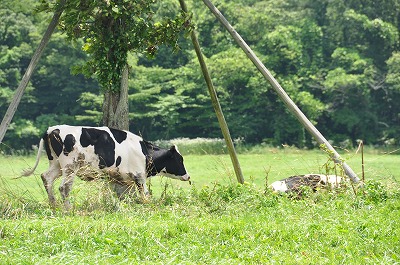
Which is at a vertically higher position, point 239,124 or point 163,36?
point 163,36

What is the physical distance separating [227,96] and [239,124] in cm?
187

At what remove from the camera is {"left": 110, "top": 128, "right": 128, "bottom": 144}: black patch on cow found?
1327 cm

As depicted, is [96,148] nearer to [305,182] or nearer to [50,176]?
[50,176]

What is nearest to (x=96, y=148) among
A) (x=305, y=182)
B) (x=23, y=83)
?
(x=23, y=83)

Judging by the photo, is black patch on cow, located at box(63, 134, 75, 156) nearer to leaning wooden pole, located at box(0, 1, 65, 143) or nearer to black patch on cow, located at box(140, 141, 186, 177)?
leaning wooden pole, located at box(0, 1, 65, 143)

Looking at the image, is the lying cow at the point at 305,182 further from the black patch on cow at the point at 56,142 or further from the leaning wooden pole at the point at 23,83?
the leaning wooden pole at the point at 23,83

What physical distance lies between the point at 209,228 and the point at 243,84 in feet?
140

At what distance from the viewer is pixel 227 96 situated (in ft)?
167

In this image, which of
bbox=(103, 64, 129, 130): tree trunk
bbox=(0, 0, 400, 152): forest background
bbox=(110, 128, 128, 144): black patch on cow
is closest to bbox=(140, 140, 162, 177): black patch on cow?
bbox=(110, 128, 128, 144): black patch on cow

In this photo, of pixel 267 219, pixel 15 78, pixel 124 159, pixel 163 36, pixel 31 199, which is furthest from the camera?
pixel 15 78

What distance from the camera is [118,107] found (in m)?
14.0

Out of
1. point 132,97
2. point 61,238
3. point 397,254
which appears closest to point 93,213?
point 61,238

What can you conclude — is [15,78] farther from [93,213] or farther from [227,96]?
[93,213]

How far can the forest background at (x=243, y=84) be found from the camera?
50031mm
